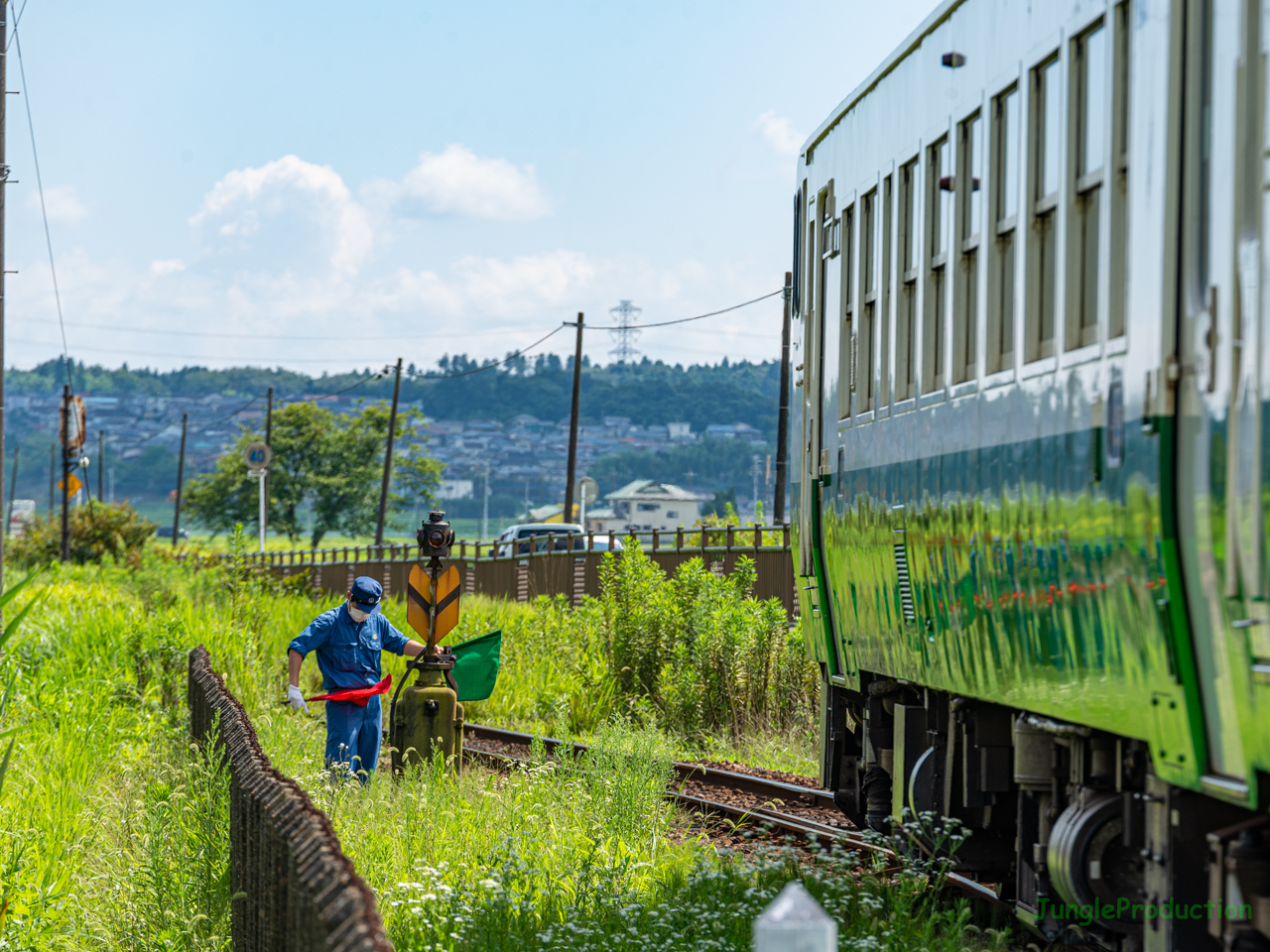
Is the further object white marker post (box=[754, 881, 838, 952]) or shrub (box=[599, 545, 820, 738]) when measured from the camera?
shrub (box=[599, 545, 820, 738])

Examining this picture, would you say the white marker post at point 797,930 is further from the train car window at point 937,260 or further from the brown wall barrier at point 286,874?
the train car window at point 937,260

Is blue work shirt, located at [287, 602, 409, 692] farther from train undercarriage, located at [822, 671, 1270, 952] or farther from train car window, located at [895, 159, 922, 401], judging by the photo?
train car window, located at [895, 159, 922, 401]

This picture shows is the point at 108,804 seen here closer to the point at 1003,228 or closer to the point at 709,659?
the point at 1003,228

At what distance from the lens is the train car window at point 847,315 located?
8.13 metres

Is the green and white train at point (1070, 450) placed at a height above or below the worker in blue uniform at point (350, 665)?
above

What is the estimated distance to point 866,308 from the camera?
7.85 meters

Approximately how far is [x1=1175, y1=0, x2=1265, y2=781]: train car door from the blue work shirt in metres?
7.18

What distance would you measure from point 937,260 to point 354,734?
5905 millimetres

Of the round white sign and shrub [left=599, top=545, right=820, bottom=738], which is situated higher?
the round white sign

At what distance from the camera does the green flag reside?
12453 millimetres

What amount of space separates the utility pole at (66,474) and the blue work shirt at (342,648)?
110ft

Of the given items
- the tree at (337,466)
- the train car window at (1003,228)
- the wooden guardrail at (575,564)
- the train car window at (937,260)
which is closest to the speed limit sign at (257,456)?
the wooden guardrail at (575,564)

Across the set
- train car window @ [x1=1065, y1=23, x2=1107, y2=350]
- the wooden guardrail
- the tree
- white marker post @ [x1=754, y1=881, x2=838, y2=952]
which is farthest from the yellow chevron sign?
the tree

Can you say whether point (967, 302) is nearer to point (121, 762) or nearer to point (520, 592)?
point (121, 762)
